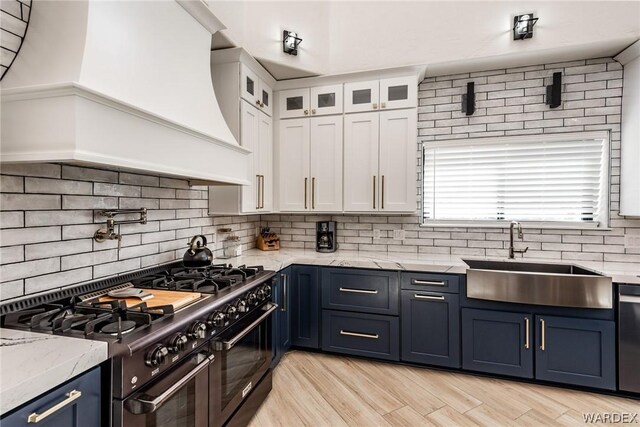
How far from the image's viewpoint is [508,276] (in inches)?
94.8

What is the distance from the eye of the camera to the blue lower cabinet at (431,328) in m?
2.59

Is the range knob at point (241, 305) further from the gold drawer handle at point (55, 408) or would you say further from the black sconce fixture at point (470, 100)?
the black sconce fixture at point (470, 100)

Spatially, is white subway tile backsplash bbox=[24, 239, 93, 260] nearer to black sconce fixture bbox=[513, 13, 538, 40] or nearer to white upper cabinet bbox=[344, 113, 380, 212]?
white upper cabinet bbox=[344, 113, 380, 212]

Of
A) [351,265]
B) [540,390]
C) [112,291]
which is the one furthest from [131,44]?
[540,390]

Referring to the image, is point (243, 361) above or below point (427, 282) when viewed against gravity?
below

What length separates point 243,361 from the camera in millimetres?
1882

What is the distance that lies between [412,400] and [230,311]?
4.91ft

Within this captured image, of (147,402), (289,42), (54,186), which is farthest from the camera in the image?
(289,42)

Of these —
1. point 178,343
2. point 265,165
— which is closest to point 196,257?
point 178,343

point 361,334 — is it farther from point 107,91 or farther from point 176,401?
point 107,91

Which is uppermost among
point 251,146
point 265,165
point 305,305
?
point 251,146

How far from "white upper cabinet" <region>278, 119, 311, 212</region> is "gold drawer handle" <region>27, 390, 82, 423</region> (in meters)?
2.43

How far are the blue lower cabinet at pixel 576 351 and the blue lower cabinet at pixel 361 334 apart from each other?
1.05 metres

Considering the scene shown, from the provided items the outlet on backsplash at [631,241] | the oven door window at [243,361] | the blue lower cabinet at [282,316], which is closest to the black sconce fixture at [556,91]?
the outlet on backsplash at [631,241]
